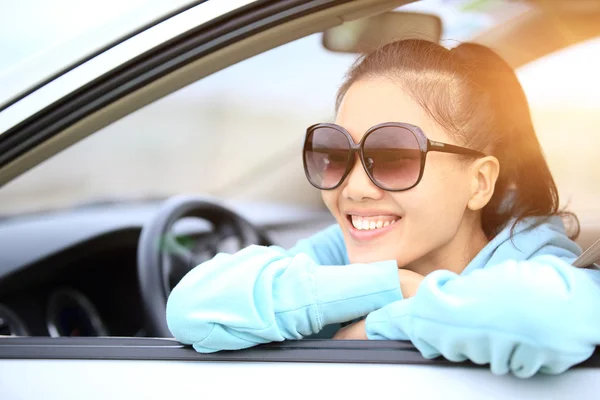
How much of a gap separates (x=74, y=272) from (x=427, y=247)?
1.84 meters

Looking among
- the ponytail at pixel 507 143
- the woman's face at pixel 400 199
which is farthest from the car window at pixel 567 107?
the woman's face at pixel 400 199

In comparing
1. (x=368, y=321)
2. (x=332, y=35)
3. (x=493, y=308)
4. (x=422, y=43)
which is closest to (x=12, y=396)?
(x=368, y=321)

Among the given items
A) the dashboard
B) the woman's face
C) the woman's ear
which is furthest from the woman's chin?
the dashboard

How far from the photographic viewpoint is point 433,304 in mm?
1147


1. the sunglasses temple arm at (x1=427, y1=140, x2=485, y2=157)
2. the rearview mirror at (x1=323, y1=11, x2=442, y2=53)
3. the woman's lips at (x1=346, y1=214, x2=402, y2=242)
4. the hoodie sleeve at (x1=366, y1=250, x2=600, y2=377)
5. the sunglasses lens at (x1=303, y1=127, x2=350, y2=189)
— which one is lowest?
the hoodie sleeve at (x1=366, y1=250, x2=600, y2=377)

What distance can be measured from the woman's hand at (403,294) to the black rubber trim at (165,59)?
585 millimetres

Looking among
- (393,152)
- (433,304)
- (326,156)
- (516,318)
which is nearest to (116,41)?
(326,156)

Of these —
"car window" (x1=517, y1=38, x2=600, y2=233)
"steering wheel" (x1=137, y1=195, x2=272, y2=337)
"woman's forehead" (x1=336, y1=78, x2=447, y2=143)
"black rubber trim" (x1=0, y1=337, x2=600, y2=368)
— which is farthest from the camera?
"steering wheel" (x1=137, y1=195, x2=272, y2=337)

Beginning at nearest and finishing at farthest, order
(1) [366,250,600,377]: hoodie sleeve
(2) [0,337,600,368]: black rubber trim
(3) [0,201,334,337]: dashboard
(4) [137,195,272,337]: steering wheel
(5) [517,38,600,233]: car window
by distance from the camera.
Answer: (1) [366,250,600,377]: hoodie sleeve < (2) [0,337,600,368]: black rubber trim < (5) [517,38,600,233]: car window < (4) [137,195,272,337]: steering wheel < (3) [0,201,334,337]: dashboard

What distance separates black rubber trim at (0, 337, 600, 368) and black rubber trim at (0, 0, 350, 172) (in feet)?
1.52

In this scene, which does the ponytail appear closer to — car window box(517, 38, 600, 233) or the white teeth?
car window box(517, 38, 600, 233)

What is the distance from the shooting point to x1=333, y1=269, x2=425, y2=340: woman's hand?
1371 millimetres

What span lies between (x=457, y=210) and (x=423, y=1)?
0.50m

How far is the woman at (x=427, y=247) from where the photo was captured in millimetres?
1094
